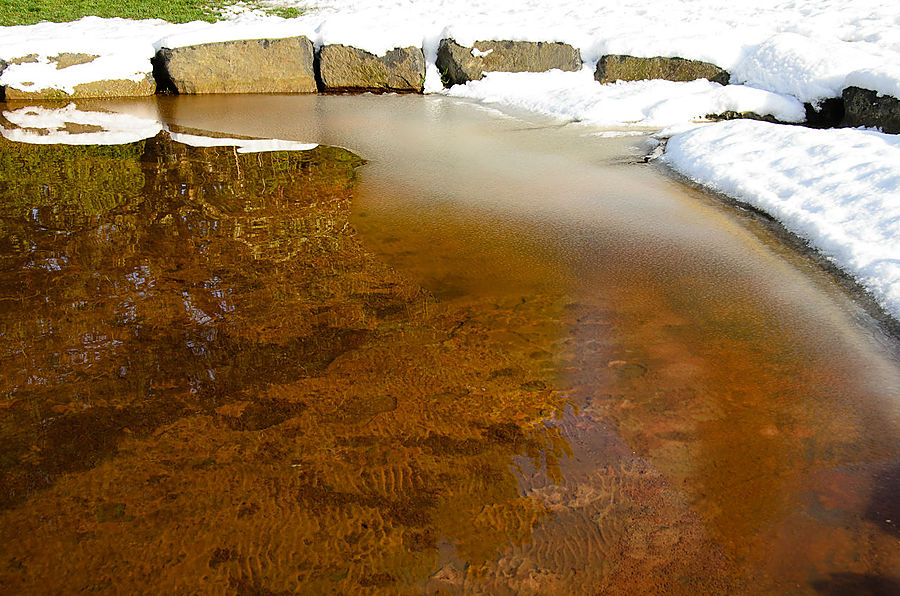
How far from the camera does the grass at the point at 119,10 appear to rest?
860 cm

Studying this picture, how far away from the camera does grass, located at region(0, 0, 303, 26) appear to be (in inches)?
339

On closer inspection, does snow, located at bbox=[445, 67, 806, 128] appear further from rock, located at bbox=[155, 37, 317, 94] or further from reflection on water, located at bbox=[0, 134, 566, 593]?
reflection on water, located at bbox=[0, 134, 566, 593]

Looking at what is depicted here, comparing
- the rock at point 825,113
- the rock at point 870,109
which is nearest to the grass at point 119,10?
the rock at point 825,113

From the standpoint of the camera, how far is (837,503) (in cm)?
165

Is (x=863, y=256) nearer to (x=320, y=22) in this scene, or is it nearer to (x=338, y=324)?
(x=338, y=324)

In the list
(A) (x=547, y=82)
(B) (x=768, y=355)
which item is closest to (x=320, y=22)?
(A) (x=547, y=82)

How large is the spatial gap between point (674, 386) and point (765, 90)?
536cm

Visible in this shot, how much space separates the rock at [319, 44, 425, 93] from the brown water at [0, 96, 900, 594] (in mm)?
4214

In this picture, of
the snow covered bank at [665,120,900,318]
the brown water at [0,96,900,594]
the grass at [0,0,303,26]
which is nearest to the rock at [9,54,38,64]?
the grass at [0,0,303,26]

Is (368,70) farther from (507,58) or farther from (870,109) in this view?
(870,109)

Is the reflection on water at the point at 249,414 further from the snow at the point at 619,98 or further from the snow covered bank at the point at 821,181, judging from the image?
the snow at the point at 619,98

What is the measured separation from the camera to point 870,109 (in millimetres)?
5254

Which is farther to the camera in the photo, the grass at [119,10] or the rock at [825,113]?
the grass at [119,10]

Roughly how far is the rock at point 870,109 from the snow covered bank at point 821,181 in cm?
133
